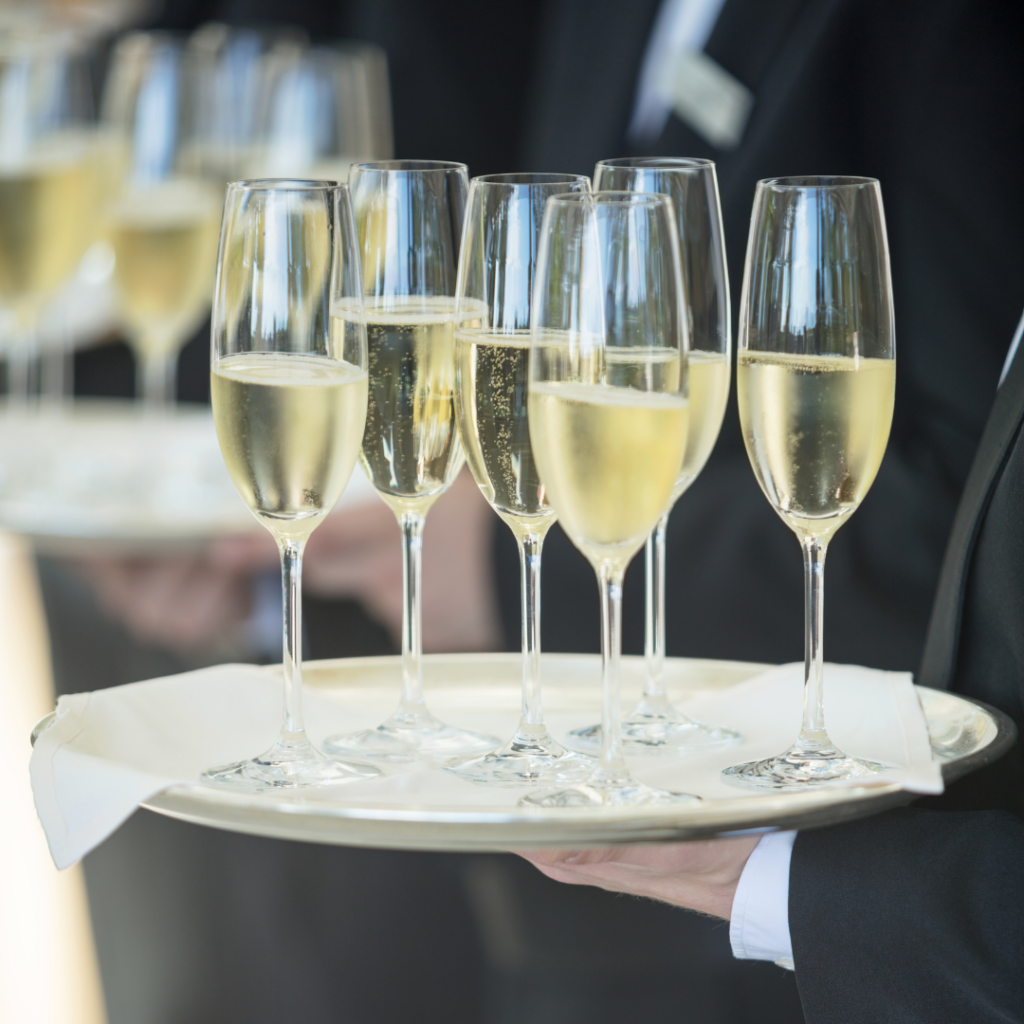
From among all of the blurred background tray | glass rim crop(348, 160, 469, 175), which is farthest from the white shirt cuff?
the blurred background tray

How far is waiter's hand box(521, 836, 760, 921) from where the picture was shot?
778 millimetres

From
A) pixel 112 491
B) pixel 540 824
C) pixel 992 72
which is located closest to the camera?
pixel 540 824

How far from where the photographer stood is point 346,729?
920 millimetres

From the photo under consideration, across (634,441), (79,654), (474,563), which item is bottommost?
(79,654)

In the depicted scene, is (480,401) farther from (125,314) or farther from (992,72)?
(125,314)

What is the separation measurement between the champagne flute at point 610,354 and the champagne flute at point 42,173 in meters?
1.04

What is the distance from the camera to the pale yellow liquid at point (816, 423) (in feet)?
2.54

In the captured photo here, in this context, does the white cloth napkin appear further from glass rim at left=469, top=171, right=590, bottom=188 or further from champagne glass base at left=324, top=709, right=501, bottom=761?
glass rim at left=469, top=171, right=590, bottom=188

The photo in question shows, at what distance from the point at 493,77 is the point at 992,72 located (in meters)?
1.58

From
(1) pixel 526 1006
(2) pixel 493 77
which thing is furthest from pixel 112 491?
(2) pixel 493 77

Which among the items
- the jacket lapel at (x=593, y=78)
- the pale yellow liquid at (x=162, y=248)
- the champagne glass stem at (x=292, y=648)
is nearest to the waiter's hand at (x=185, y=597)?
the pale yellow liquid at (x=162, y=248)

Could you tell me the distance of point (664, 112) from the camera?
1870 millimetres

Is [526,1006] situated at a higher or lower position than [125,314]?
lower

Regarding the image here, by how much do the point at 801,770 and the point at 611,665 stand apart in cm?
14
